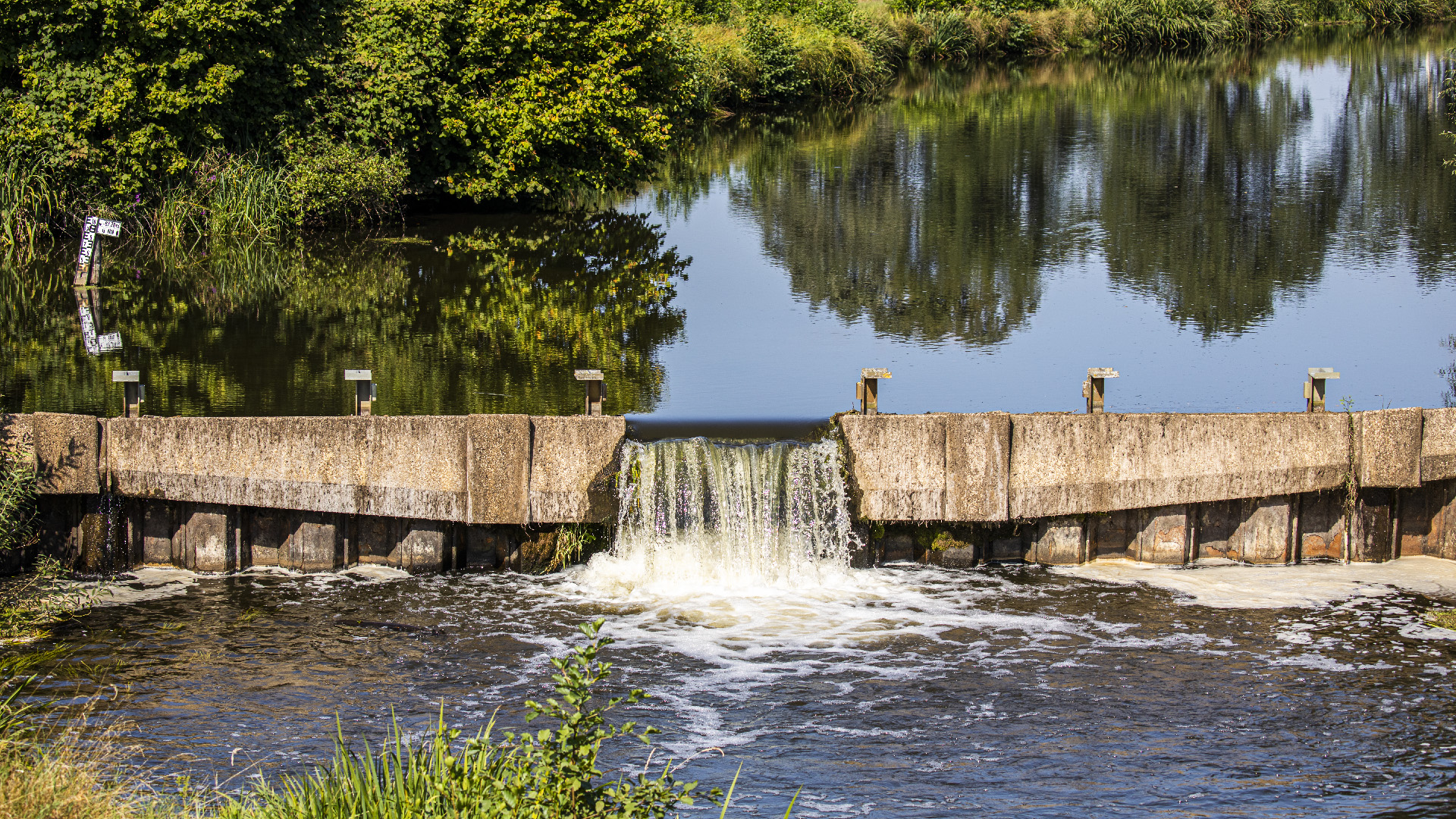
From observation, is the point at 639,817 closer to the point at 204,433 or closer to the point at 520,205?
the point at 204,433

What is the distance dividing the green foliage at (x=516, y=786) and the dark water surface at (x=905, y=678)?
6.47 ft

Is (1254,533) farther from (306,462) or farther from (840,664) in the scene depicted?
(306,462)

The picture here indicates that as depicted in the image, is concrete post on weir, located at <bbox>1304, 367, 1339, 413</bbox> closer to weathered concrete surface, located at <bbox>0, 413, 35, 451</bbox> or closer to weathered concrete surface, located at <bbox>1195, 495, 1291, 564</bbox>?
weathered concrete surface, located at <bbox>1195, 495, 1291, 564</bbox>

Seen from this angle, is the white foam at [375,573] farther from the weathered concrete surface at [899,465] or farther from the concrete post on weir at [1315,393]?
the concrete post on weir at [1315,393]

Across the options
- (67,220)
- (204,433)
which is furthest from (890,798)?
(67,220)

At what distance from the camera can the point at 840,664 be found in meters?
10.3

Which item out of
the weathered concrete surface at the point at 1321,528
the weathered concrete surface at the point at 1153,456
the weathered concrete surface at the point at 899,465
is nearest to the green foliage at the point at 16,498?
the weathered concrete surface at the point at 899,465

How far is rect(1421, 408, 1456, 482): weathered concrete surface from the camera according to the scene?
485 inches

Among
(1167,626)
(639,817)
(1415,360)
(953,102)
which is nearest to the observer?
(639,817)

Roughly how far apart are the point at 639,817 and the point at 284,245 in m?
21.4

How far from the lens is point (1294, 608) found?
1149cm

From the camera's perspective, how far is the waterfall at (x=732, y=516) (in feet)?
40.5

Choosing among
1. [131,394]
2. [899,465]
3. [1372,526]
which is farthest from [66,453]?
[1372,526]

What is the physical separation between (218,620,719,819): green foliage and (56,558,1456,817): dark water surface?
1.97m
